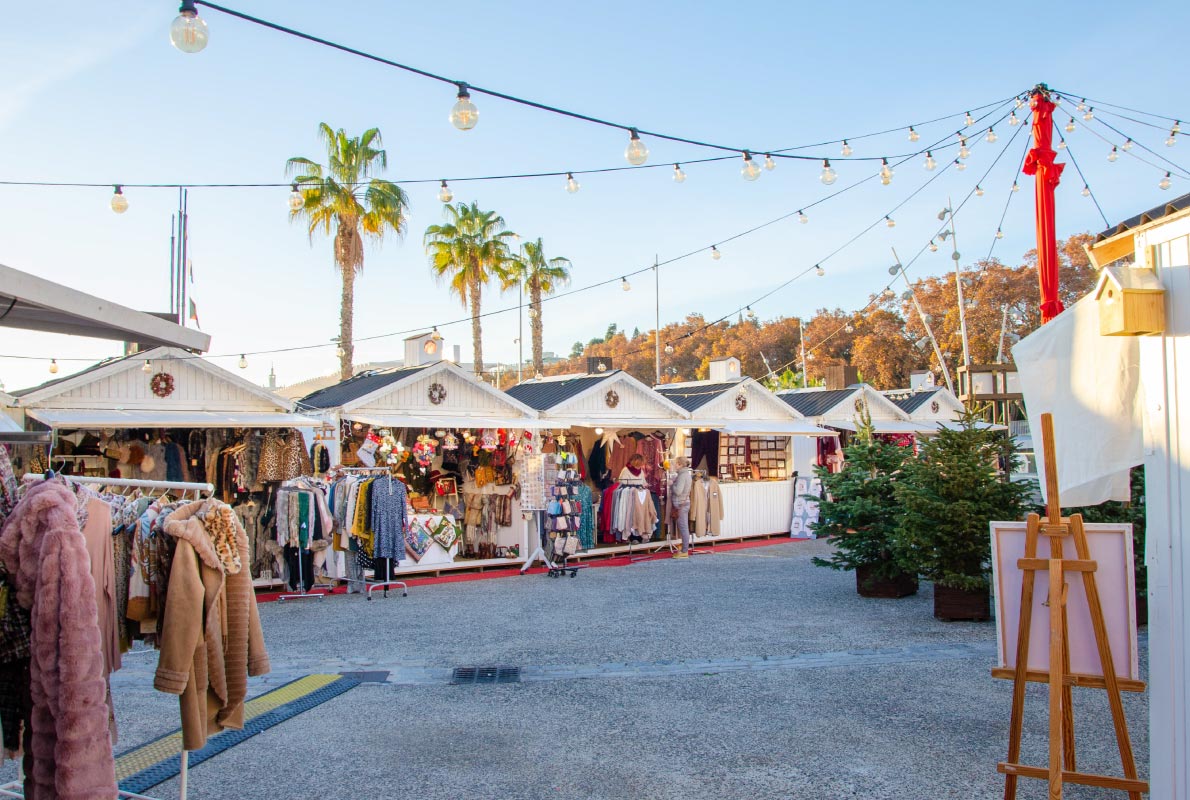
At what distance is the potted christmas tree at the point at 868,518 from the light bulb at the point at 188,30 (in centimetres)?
781

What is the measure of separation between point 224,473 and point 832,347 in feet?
117

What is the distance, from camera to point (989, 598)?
8.58 metres

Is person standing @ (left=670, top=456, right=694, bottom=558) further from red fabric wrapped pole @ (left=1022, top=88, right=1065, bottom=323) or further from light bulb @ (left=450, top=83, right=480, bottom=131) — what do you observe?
light bulb @ (left=450, top=83, right=480, bottom=131)

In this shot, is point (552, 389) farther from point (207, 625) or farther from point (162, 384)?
point (207, 625)

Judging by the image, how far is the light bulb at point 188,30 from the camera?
418 centimetres

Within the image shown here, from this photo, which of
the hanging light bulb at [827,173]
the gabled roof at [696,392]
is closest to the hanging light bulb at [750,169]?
the hanging light bulb at [827,173]

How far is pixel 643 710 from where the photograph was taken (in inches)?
232

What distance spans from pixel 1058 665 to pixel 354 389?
10.9 metres

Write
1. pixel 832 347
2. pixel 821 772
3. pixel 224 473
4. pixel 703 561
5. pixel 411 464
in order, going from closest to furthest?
pixel 821 772 → pixel 224 473 → pixel 411 464 → pixel 703 561 → pixel 832 347

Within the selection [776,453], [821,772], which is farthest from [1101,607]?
[776,453]

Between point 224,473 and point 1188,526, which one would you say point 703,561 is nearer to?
point 224,473

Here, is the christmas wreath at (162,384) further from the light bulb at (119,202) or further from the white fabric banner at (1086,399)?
the white fabric banner at (1086,399)

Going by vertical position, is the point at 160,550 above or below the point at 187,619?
above

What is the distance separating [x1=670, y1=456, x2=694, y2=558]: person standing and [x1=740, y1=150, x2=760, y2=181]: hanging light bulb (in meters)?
7.87
